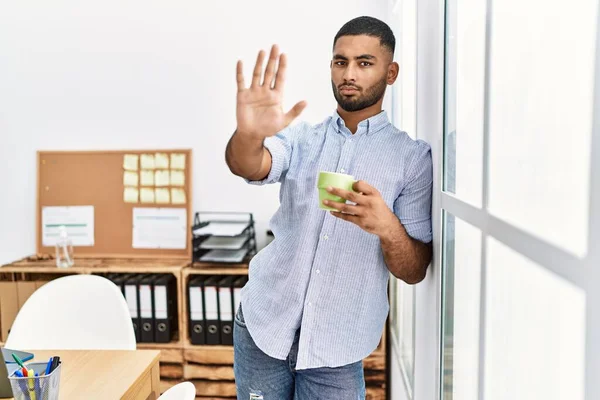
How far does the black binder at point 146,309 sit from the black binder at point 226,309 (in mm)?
356

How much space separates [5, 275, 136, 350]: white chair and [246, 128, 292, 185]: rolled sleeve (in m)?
0.86

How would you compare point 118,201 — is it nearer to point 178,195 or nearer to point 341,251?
point 178,195

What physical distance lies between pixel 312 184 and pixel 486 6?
2.17ft

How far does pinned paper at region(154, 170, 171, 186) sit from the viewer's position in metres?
3.27

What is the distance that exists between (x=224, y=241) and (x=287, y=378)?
1.55 m

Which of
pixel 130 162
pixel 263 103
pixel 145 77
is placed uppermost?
pixel 145 77

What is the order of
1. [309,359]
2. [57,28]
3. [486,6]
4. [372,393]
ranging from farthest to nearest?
[57,28], [372,393], [309,359], [486,6]

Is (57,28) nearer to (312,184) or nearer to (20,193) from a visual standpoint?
(20,193)

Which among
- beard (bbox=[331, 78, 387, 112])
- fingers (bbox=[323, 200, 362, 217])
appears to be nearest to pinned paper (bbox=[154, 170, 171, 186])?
beard (bbox=[331, 78, 387, 112])

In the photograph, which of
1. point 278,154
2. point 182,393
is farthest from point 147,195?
point 182,393

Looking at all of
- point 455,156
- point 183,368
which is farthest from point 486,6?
point 183,368

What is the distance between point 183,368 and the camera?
3006 millimetres

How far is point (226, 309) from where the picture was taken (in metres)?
2.95

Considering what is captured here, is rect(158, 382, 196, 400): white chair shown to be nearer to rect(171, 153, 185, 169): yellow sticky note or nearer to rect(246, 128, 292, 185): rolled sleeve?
rect(246, 128, 292, 185): rolled sleeve
